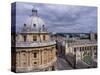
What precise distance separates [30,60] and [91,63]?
101cm

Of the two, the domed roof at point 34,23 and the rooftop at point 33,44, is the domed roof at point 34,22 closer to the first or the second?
the domed roof at point 34,23

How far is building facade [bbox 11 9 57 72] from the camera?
331cm

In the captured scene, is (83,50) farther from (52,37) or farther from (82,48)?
(52,37)

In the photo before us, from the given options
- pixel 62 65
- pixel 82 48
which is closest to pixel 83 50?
pixel 82 48

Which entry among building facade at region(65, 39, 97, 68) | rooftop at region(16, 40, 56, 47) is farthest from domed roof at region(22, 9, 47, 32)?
building facade at region(65, 39, 97, 68)

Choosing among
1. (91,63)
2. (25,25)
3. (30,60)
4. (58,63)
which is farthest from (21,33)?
(91,63)

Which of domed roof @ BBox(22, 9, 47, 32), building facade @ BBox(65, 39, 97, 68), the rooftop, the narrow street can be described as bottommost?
the narrow street

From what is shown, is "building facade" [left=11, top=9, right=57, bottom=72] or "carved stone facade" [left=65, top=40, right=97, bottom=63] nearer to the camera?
"building facade" [left=11, top=9, right=57, bottom=72]

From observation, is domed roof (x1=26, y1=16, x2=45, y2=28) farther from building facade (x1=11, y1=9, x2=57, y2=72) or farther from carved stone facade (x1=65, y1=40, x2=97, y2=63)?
carved stone facade (x1=65, y1=40, x2=97, y2=63)

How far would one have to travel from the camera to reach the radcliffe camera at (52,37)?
3316 millimetres

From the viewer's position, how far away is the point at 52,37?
139 inches

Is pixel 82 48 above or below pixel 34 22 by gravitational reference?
below

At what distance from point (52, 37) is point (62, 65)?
0.45 meters

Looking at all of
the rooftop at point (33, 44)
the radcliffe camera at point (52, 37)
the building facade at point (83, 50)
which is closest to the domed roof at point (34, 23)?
the radcliffe camera at point (52, 37)
